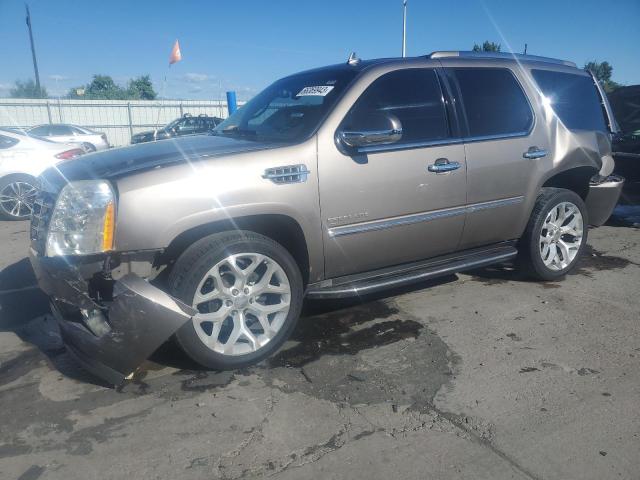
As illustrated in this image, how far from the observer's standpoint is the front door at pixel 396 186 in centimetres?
325

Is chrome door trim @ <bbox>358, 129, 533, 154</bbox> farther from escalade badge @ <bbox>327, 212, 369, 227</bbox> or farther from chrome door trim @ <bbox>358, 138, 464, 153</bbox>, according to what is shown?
escalade badge @ <bbox>327, 212, 369, 227</bbox>

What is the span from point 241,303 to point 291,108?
1532mm

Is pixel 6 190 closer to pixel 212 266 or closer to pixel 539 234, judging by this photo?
pixel 212 266

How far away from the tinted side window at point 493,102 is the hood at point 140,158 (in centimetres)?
166

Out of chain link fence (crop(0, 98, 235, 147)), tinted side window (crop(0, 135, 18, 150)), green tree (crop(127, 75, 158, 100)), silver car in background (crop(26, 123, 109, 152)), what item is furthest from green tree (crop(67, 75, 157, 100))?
tinted side window (crop(0, 135, 18, 150))

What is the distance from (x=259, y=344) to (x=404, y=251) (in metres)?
1.25

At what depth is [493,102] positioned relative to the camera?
4043 millimetres

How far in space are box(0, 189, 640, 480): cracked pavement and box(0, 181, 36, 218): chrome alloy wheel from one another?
15.6 feet

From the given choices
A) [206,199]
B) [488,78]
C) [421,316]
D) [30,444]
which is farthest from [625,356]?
[30,444]

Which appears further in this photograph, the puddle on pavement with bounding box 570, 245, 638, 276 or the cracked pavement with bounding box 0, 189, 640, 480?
the puddle on pavement with bounding box 570, 245, 638, 276

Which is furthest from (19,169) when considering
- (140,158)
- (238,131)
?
(140,158)

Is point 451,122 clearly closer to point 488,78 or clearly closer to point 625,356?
point 488,78

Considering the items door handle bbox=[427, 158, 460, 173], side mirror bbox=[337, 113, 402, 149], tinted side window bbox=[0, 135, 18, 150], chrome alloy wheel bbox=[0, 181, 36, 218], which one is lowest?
chrome alloy wheel bbox=[0, 181, 36, 218]

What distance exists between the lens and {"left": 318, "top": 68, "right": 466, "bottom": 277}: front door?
3.25m
